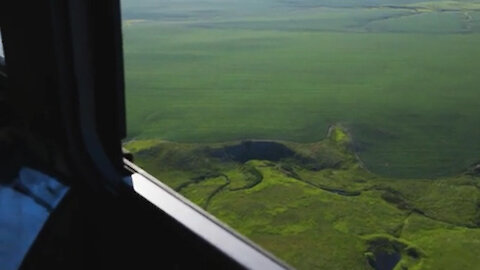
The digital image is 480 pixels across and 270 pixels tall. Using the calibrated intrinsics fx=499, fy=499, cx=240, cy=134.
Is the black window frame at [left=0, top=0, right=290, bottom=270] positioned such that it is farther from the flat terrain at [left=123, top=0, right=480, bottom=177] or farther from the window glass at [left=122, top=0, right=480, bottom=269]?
the flat terrain at [left=123, top=0, right=480, bottom=177]

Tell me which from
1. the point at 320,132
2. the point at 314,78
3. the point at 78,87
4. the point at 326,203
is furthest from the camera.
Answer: the point at 314,78

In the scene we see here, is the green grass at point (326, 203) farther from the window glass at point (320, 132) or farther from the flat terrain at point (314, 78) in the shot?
the flat terrain at point (314, 78)

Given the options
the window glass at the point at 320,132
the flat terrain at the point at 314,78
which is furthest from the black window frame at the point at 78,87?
the flat terrain at the point at 314,78

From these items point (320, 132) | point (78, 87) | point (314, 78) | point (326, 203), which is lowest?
point (326, 203)

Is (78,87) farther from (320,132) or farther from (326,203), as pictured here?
(320,132)

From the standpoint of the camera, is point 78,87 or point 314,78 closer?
point 78,87

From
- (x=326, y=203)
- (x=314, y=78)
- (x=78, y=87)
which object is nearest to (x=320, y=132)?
(x=326, y=203)

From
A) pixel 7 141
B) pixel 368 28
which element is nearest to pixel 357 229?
pixel 7 141

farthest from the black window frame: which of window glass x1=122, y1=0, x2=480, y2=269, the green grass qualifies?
the green grass

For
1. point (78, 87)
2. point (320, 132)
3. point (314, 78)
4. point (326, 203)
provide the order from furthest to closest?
point (314, 78)
point (320, 132)
point (326, 203)
point (78, 87)

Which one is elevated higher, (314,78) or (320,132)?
(314,78)
